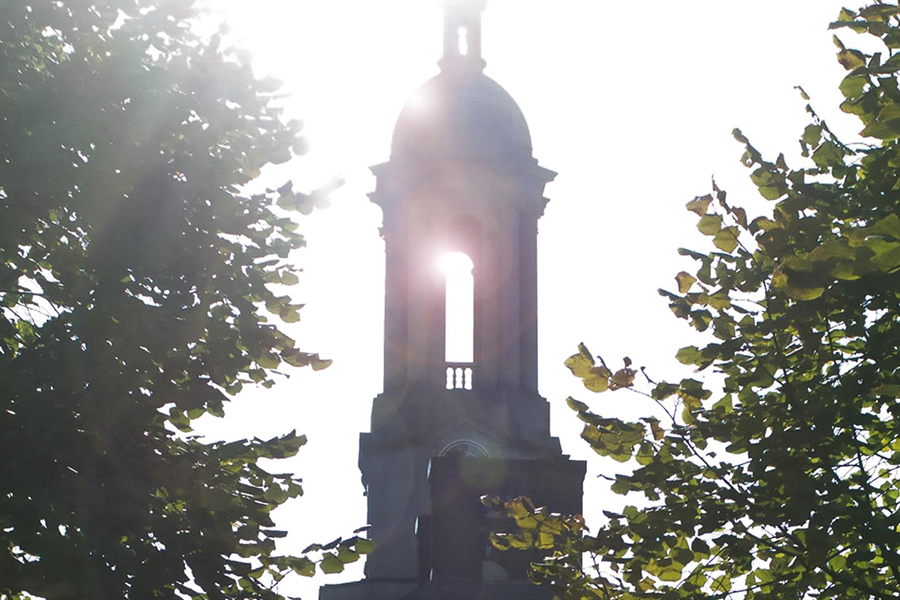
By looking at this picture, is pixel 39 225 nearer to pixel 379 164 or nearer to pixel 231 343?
pixel 231 343

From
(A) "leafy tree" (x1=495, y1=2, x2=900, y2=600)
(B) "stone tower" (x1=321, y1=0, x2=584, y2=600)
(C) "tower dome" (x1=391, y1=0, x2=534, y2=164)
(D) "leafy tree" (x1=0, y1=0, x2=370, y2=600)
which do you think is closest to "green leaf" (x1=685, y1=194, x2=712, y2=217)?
(A) "leafy tree" (x1=495, y1=2, x2=900, y2=600)

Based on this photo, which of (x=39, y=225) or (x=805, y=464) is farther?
(x=39, y=225)

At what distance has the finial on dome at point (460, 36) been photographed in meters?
40.9

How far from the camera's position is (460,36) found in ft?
137

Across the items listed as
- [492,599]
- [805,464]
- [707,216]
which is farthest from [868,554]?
[492,599]

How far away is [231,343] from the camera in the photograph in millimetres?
14000

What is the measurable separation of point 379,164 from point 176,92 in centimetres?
2573

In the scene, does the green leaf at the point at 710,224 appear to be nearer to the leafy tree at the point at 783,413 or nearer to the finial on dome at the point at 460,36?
the leafy tree at the point at 783,413

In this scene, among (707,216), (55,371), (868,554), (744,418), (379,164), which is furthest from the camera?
(379,164)

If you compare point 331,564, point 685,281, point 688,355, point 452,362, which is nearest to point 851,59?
point 685,281

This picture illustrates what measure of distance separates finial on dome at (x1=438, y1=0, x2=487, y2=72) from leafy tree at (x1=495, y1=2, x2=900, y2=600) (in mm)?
28947

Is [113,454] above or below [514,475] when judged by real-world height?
below

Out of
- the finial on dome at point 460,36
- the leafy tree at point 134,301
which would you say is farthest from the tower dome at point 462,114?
the leafy tree at point 134,301

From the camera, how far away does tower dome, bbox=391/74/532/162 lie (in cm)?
4003
